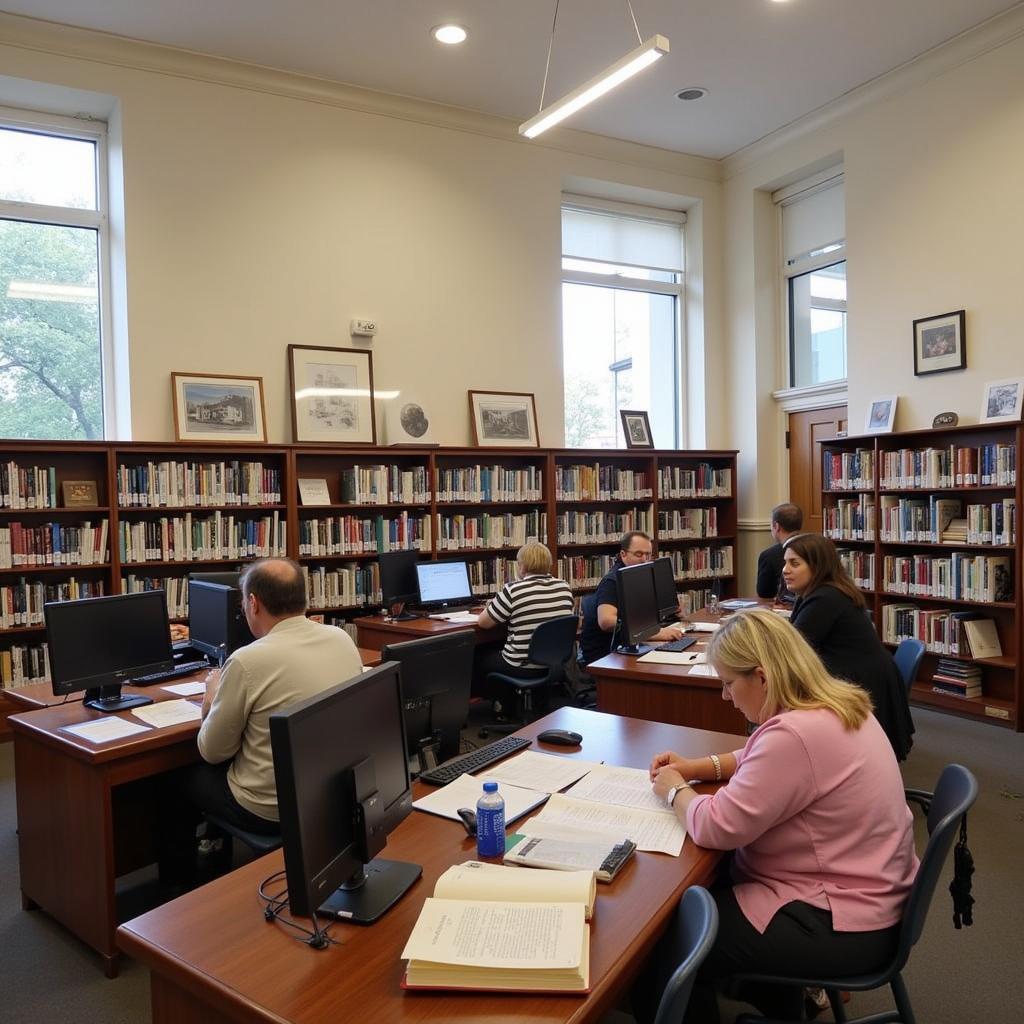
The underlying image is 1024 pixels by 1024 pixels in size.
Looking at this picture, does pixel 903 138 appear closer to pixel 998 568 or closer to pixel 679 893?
pixel 998 568

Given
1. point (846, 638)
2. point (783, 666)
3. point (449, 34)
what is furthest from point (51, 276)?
point (783, 666)

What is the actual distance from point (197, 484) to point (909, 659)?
4.29 m

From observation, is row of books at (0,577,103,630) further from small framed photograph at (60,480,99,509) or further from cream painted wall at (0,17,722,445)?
cream painted wall at (0,17,722,445)

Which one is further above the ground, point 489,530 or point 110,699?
point 489,530

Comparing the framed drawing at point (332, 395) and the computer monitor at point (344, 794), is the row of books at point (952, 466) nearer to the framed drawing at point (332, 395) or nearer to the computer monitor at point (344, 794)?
the framed drawing at point (332, 395)

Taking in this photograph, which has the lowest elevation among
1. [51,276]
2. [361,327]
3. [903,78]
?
[361,327]

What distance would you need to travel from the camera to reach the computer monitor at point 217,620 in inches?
139

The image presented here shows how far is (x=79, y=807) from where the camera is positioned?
2668 millimetres

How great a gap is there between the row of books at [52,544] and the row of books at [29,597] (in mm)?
Answer: 168

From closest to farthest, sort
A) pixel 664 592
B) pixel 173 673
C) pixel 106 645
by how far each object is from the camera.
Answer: pixel 106 645
pixel 173 673
pixel 664 592

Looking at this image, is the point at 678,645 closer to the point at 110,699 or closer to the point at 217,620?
the point at 217,620

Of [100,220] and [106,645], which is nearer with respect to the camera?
[106,645]

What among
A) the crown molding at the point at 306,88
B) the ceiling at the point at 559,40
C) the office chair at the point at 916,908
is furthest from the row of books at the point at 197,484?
the office chair at the point at 916,908

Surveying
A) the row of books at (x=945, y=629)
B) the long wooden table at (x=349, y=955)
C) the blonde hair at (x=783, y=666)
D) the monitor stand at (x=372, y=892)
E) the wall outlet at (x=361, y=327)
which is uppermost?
the wall outlet at (x=361, y=327)
